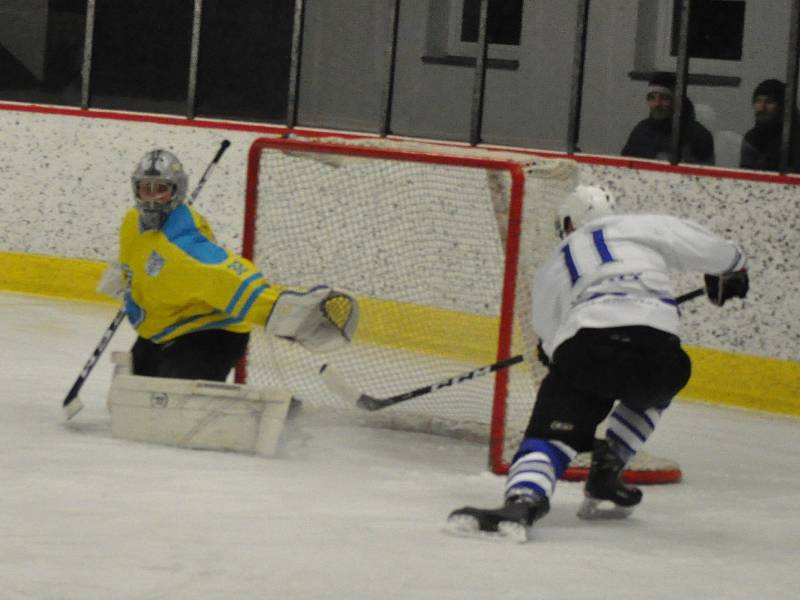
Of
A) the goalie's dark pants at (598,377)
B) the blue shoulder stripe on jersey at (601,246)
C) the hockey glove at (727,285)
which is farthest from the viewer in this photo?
the hockey glove at (727,285)

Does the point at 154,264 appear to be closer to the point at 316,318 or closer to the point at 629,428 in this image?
the point at 316,318

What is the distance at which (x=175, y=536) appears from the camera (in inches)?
155

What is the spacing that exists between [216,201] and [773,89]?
255 cm

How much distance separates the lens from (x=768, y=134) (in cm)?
696

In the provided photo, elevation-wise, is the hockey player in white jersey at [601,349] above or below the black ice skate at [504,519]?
above

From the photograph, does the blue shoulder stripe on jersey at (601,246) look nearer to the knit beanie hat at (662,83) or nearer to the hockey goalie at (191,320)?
the hockey goalie at (191,320)

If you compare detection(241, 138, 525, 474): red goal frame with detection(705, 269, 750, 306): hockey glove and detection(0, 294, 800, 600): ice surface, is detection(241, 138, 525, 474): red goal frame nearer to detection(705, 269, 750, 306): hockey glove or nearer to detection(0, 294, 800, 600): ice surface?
detection(0, 294, 800, 600): ice surface

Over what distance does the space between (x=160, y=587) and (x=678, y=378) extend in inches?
55.1

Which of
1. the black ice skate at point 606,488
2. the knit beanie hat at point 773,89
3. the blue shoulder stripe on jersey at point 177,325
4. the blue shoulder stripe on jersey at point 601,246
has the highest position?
the knit beanie hat at point 773,89

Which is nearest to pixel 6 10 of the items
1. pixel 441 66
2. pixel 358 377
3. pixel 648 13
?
pixel 441 66

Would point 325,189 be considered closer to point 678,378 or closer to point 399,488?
point 399,488

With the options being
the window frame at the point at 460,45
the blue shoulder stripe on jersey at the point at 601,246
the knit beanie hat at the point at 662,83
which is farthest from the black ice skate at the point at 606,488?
the window frame at the point at 460,45

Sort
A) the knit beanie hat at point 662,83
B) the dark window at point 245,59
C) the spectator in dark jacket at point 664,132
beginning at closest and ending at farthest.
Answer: the spectator in dark jacket at point 664,132 < the knit beanie hat at point 662,83 < the dark window at point 245,59

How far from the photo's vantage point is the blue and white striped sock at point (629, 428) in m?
4.45
